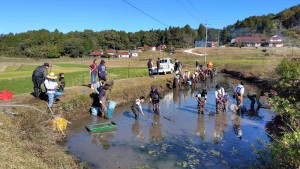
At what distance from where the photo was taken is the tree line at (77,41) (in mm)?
92500

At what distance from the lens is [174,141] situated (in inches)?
456

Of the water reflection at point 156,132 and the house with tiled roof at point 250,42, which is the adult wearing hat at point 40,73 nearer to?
the water reflection at point 156,132

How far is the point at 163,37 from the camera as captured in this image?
123 metres

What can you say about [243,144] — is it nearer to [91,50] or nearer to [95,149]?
[95,149]

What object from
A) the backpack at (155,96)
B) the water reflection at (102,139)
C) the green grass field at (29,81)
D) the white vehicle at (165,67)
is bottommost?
the water reflection at (102,139)

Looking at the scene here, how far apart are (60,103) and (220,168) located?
9.27 meters

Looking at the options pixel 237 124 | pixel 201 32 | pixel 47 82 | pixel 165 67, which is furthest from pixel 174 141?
pixel 201 32

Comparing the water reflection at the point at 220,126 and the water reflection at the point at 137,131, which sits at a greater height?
the water reflection at the point at 137,131

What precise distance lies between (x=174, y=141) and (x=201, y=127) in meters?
2.58

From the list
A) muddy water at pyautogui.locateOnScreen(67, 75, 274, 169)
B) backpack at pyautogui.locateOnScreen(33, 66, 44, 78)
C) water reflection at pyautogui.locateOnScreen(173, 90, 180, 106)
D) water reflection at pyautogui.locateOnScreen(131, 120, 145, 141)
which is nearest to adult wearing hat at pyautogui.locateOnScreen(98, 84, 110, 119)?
muddy water at pyautogui.locateOnScreen(67, 75, 274, 169)

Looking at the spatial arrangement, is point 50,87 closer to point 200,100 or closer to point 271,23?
point 200,100

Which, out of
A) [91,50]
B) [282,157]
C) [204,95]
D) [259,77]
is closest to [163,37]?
[91,50]

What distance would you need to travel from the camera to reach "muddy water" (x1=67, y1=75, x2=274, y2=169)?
9555 millimetres

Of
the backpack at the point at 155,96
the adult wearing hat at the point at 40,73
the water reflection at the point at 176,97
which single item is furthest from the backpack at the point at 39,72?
the water reflection at the point at 176,97
